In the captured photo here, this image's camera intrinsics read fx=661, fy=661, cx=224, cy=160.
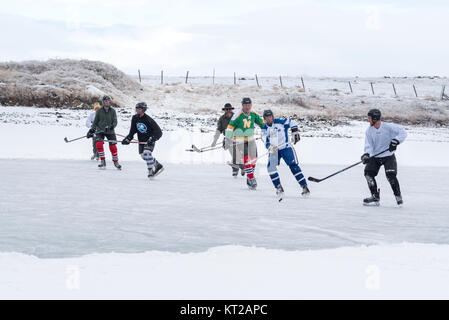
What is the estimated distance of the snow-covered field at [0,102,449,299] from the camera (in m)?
4.88

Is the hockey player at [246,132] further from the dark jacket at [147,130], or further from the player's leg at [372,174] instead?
the player's leg at [372,174]

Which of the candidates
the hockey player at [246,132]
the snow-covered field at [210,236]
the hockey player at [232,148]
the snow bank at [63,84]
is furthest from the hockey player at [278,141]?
the snow bank at [63,84]

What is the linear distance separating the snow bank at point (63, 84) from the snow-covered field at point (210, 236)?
71.0 feet

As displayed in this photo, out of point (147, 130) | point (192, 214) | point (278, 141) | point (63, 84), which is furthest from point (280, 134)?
point (63, 84)

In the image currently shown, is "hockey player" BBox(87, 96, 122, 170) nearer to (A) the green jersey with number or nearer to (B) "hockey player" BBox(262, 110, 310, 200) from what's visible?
(A) the green jersey with number

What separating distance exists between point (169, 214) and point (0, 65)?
147ft

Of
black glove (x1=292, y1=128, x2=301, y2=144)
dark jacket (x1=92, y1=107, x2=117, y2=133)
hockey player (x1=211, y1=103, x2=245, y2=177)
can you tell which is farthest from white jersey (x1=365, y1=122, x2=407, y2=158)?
dark jacket (x1=92, y1=107, x2=117, y2=133)

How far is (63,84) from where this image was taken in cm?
4038

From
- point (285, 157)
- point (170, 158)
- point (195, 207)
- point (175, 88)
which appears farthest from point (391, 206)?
point (175, 88)

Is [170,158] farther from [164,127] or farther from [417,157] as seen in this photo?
[164,127]

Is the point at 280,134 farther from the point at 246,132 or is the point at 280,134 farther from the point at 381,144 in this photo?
the point at 381,144

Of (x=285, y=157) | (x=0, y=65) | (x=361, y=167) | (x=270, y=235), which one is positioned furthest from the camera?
(x=0, y=65)

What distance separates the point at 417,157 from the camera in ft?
63.7

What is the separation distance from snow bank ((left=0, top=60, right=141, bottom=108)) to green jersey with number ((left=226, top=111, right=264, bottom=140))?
25.2m
